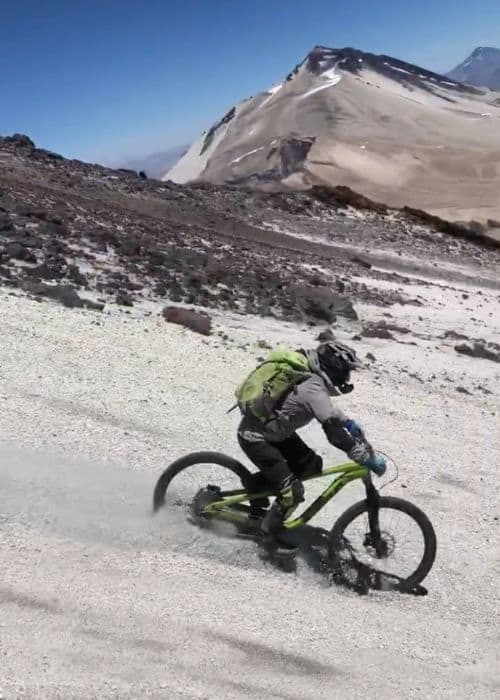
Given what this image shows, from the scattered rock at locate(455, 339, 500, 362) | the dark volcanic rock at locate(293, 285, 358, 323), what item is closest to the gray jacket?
the scattered rock at locate(455, 339, 500, 362)

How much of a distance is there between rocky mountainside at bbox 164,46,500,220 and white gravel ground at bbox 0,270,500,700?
1330 inches

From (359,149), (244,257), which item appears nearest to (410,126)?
(359,149)

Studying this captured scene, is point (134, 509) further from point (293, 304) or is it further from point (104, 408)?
point (293, 304)

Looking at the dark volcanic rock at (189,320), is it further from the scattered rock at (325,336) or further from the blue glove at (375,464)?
the blue glove at (375,464)

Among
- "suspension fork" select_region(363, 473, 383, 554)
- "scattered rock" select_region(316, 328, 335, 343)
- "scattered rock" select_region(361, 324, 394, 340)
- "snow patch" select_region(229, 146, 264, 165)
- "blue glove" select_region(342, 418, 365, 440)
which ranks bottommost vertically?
"suspension fork" select_region(363, 473, 383, 554)

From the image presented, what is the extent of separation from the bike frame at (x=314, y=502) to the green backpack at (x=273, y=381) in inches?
26.2

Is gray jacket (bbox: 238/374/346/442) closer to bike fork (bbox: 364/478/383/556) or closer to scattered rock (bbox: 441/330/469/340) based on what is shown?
bike fork (bbox: 364/478/383/556)

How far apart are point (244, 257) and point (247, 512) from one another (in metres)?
18.2

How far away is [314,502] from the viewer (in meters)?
5.68

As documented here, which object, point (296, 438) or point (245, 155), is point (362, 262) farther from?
point (245, 155)

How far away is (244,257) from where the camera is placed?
2352 cm

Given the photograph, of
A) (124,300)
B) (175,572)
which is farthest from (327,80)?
(175,572)

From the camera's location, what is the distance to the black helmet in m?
5.11

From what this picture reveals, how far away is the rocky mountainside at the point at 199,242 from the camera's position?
1599cm
